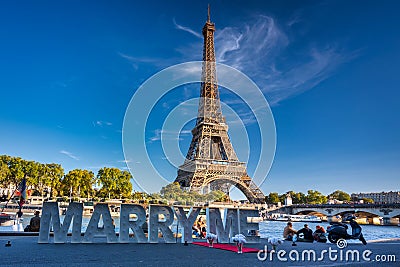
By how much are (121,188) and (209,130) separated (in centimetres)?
1874

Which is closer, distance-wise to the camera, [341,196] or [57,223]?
[57,223]

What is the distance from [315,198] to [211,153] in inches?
2091

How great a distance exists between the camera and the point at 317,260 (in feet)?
26.4

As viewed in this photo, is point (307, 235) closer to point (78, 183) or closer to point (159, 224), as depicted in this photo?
point (159, 224)

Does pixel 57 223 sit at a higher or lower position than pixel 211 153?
lower

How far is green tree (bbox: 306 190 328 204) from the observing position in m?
95.8

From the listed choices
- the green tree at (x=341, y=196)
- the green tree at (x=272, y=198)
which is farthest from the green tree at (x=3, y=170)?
the green tree at (x=341, y=196)

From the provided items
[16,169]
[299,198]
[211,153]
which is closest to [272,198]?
[299,198]

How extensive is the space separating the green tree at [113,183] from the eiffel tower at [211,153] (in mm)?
10492

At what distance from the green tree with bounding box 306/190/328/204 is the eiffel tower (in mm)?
45972

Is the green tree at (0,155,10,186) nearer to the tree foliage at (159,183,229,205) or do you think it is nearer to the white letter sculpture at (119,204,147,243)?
the tree foliage at (159,183,229,205)

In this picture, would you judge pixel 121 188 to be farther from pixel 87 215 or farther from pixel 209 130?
pixel 209 130

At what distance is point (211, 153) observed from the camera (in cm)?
5553

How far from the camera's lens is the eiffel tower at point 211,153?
50312 mm
